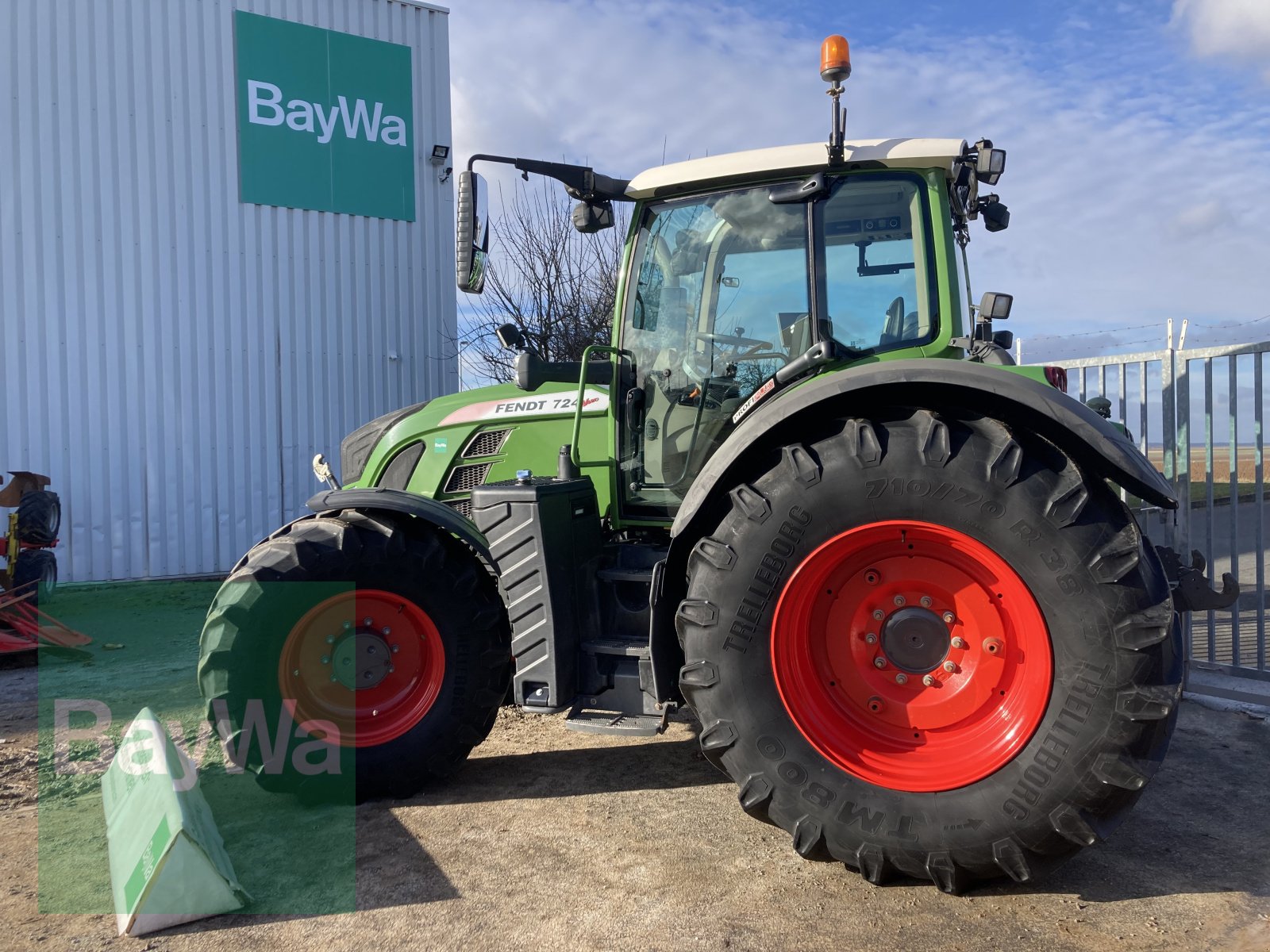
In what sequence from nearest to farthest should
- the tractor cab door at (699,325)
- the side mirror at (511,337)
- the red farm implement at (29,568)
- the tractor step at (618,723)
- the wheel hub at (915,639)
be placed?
the wheel hub at (915,639), the tractor step at (618,723), the tractor cab door at (699,325), the side mirror at (511,337), the red farm implement at (29,568)

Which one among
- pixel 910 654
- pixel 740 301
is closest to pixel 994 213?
pixel 740 301

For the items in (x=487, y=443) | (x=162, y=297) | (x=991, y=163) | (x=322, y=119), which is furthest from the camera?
(x=322, y=119)

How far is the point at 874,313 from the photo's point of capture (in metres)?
3.33

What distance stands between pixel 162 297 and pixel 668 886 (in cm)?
848

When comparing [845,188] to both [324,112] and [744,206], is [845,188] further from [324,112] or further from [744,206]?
[324,112]

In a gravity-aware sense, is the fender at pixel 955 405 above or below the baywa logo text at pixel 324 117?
below

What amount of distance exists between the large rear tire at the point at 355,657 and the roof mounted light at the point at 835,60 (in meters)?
2.27

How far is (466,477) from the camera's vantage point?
4.21 meters

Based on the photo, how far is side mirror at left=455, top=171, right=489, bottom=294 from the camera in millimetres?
3256

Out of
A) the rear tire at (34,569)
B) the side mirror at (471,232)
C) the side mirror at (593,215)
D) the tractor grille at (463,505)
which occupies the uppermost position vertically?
the side mirror at (593,215)

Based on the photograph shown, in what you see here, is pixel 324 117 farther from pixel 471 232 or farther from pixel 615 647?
pixel 615 647

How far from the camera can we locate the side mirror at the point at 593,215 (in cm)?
375

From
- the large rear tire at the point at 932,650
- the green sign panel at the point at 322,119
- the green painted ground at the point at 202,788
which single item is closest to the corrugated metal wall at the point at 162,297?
the green sign panel at the point at 322,119

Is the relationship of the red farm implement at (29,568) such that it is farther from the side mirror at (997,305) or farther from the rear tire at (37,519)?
the side mirror at (997,305)
